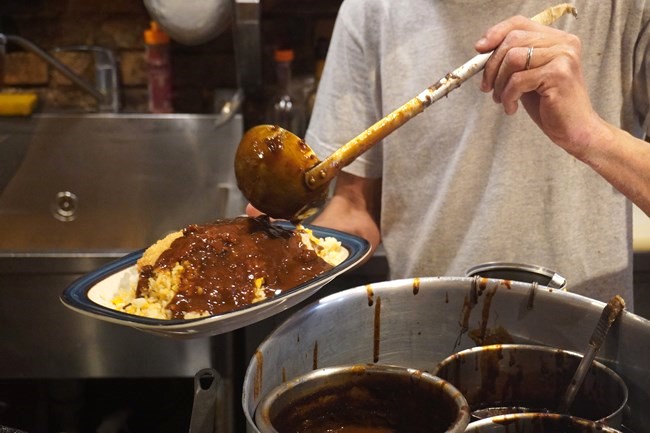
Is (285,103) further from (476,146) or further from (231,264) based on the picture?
(231,264)

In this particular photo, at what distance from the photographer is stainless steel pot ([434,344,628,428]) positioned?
102cm

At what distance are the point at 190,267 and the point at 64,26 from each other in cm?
180

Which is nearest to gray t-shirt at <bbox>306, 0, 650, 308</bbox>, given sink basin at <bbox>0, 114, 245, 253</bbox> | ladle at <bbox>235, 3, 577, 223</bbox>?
ladle at <bbox>235, 3, 577, 223</bbox>

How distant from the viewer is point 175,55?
2.60m

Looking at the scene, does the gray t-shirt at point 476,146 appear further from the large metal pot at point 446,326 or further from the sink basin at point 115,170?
the sink basin at point 115,170

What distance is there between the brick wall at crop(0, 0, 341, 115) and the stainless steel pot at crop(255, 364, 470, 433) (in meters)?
1.69

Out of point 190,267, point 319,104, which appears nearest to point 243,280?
point 190,267

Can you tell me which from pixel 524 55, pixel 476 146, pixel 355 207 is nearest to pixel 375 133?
pixel 524 55

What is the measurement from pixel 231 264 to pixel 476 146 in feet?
2.12

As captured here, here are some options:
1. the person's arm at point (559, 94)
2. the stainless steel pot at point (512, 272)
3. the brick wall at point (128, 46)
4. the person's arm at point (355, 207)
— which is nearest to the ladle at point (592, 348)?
the stainless steel pot at point (512, 272)

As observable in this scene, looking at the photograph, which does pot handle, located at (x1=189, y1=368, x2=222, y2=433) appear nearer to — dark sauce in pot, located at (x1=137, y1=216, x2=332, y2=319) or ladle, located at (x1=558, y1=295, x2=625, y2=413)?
dark sauce in pot, located at (x1=137, y1=216, x2=332, y2=319)

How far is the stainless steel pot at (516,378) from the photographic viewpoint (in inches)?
40.1

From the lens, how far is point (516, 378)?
105cm

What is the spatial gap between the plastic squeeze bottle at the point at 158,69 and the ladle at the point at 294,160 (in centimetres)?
149
